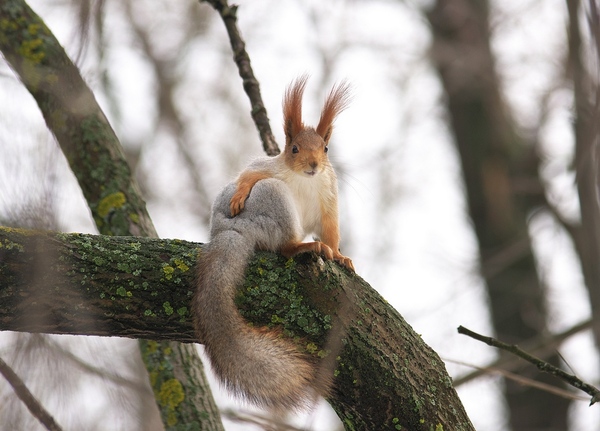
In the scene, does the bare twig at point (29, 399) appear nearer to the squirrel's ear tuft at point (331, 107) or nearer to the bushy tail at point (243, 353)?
the bushy tail at point (243, 353)

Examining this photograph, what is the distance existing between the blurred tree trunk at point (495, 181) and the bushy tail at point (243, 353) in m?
4.37

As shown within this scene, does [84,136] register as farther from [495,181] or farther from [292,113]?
[495,181]

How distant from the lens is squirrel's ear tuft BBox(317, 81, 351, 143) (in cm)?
364

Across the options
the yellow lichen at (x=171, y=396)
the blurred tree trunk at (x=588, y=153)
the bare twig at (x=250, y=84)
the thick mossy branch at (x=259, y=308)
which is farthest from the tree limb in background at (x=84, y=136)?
the blurred tree trunk at (x=588, y=153)

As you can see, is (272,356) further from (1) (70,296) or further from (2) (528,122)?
(2) (528,122)

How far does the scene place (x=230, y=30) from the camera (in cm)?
414

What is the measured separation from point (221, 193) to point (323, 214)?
1.55ft

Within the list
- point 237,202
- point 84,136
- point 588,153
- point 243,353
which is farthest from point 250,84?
point 588,153

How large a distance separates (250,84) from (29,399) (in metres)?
2.11

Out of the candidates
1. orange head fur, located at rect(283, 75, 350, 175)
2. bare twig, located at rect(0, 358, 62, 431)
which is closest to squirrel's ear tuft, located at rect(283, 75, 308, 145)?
orange head fur, located at rect(283, 75, 350, 175)

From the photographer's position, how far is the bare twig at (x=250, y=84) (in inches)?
161

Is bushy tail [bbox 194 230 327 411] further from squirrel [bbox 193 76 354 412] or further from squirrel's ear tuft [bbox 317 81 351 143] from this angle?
squirrel's ear tuft [bbox 317 81 351 143]

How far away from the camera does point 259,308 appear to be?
8.86 feet

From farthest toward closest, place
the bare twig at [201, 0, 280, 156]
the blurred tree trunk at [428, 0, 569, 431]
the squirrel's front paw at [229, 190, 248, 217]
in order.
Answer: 1. the blurred tree trunk at [428, 0, 569, 431]
2. the bare twig at [201, 0, 280, 156]
3. the squirrel's front paw at [229, 190, 248, 217]
